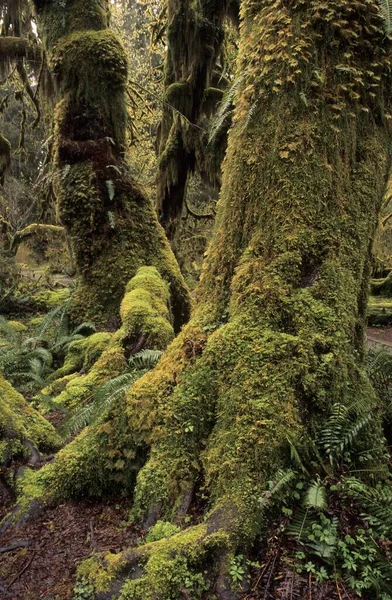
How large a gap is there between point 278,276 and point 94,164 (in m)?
4.89

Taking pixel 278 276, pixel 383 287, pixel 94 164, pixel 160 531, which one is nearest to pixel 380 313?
pixel 383 287

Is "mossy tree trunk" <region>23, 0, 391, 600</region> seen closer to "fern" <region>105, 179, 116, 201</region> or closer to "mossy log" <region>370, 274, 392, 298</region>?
"fern" <region>105, 179, 116, 201</region>

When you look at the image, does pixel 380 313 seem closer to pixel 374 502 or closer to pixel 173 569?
pixel 374 502

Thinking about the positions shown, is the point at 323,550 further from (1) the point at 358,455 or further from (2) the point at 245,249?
(2) the point at 245,249

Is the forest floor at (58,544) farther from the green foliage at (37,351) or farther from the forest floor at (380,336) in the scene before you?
the forest floor at (380,336)

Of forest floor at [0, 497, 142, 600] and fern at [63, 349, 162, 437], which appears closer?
forest floor at [0, 497, 142, 600]

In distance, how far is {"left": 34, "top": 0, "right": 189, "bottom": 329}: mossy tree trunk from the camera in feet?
22.0

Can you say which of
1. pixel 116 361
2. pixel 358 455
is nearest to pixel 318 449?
pixel 358 455

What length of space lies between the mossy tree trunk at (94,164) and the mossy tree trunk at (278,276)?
11.8 feet

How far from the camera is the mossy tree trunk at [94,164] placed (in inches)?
264

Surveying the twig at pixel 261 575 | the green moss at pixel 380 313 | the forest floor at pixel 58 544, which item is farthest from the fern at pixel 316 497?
the green moss at pixel 380 313

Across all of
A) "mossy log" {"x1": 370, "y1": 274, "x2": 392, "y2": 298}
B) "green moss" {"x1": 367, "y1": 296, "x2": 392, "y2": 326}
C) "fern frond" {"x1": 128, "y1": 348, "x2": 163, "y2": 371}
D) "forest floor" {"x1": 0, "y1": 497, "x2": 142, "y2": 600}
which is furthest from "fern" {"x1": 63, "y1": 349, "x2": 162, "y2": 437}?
"mossy log" {"x1": 370, "y1": 274, "x2": 392, "y2": 298}

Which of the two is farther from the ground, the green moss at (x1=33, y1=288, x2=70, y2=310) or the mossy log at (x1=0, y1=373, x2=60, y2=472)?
the green moss at (x1=33, y1=288, x2=70, y2=310)

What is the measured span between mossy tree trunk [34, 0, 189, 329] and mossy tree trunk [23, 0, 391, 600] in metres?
3.59
